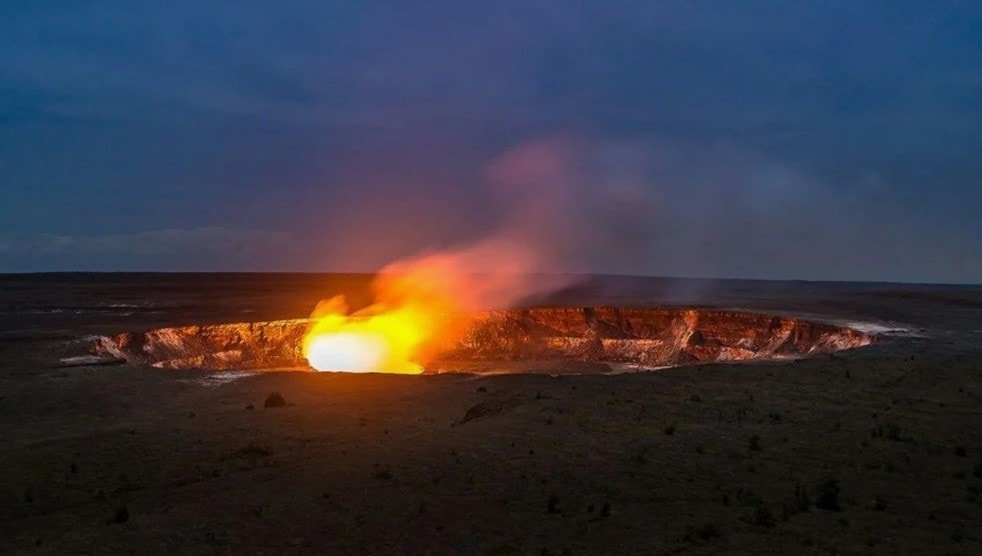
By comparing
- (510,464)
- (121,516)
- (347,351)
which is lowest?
(347,351)

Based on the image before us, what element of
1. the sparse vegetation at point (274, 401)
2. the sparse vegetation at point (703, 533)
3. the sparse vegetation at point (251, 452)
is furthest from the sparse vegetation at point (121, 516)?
the sparse vegetation at point (274, 401)

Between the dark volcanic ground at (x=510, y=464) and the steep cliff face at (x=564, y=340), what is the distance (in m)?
14.2

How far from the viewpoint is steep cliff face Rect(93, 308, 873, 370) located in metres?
41.0

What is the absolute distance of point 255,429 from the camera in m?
19.0

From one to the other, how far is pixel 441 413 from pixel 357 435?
3342 millimetres

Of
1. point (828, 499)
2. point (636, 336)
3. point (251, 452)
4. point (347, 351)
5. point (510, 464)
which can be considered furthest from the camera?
point (636, 336)

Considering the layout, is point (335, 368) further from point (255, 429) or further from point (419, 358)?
point (255, 429)

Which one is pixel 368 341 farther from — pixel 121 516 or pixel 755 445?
pixel 121 516

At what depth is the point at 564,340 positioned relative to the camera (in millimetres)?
52500

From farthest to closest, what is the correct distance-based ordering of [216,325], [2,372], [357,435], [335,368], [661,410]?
[216,325]
[335,368]
[2,372]
[661,410]
[357,435]

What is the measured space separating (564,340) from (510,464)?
125 feet

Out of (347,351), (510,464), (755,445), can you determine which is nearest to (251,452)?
(510,464)

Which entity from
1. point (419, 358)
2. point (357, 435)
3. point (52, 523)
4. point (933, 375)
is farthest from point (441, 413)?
point (419, 358)

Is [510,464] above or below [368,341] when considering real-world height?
above
